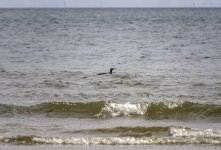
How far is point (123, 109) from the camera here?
13.2 meters

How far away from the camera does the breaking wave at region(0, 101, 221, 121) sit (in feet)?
42.3

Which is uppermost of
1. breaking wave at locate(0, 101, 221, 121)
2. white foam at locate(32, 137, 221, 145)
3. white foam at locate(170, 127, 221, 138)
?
breaking wave at locate(0, 101, 221, 121)

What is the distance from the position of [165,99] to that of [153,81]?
131 inches

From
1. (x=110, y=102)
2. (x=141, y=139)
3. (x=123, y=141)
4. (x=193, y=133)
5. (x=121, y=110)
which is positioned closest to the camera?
(x=123, y=141)

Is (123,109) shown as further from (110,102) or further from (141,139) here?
(141,139)

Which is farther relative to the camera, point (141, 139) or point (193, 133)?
point (193, 133)

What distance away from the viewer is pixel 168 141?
971 centimetres

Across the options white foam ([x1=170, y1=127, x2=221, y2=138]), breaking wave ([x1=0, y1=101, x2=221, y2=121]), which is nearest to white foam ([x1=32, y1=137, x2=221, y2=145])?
white foam ([x1=170, y1=127, x2=221, y2=138])

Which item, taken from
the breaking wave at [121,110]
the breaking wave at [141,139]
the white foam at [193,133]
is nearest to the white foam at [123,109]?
the breaking wave at [121,110]

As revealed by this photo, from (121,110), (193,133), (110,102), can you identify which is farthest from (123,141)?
(110,102)

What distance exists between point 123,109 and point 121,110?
76mm

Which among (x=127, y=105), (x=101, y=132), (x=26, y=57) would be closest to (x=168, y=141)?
(x=101, y=132)

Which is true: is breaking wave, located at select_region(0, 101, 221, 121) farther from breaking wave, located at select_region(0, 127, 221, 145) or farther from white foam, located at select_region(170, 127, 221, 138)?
breaking wave, located at select_region(0, 127, 221, 145)

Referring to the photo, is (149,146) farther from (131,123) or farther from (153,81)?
(153,81)
